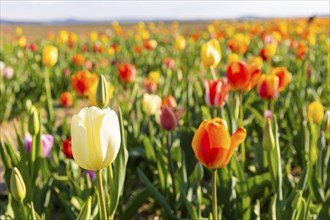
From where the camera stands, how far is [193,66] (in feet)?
21.0

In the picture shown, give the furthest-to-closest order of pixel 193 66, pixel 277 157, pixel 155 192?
pixel 193 66, pixel 155 192, pixel 277 157

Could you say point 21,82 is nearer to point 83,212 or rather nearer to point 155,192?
point 155,192

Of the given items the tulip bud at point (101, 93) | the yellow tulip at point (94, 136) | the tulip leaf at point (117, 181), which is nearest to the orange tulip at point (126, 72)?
the tulip bud at point (101, 93)

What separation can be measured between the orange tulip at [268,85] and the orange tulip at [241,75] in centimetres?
24

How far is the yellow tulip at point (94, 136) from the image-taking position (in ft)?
3.34

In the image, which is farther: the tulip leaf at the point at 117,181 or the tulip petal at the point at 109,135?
the tulip leaf at the point at 117,181

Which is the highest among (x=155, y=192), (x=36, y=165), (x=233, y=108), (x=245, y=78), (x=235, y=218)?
(x=245, y=78)

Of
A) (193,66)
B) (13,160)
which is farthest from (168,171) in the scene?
(193,66)

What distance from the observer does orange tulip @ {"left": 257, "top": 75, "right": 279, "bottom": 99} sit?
2.35 metres

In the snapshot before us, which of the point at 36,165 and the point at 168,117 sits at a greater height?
the point at 168,117

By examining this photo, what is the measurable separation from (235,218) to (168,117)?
531 mm

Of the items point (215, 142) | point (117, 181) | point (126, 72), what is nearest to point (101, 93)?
point (117, 181)

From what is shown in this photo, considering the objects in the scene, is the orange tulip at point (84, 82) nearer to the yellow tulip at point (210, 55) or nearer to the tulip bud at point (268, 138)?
the yellow tulip at point (210, 55)

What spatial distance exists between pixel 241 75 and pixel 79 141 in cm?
125
